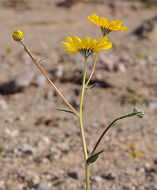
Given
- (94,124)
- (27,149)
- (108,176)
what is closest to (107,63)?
(94,124)

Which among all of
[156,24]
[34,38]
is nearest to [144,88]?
[156,24]

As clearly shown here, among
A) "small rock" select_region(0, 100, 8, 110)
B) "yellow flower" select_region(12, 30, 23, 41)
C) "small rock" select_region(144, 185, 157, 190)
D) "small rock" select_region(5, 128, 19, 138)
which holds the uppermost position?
"small rock" select_region(0, 100, 8, 110)

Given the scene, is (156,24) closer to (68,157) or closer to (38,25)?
(38,25)

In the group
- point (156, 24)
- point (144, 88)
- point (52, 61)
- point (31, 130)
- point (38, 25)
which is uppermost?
point (38, 25)

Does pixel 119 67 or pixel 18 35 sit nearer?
pixel 18 35

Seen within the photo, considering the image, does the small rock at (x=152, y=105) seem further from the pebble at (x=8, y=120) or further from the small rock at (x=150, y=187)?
the pebble at (x=8, y=120)

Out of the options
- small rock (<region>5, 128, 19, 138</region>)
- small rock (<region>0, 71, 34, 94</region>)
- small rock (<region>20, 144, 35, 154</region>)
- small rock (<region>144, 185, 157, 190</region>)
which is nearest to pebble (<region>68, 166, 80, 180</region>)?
small rock (<region>20, 144, 35, 154</region>)

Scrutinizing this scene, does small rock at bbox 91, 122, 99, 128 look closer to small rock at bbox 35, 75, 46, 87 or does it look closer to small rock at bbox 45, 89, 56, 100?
small rock at bbox 45, 89, 56, 100

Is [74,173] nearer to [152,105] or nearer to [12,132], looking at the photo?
[12,132]

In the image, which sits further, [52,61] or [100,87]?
[52,61]
